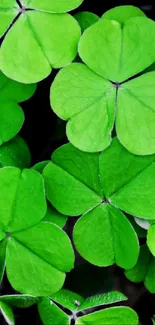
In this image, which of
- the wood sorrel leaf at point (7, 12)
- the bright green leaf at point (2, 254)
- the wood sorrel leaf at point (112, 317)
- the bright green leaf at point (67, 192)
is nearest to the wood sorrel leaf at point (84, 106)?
the bright green leaf at point (67, 192)

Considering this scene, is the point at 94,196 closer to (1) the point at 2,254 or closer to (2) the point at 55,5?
(1) the point at 2,254

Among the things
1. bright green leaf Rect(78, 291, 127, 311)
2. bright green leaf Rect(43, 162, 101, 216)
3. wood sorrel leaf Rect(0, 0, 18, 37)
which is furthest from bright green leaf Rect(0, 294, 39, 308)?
wood sorrel leaf Rect(0, 0, 18, 37)

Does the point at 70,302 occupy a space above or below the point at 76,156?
below

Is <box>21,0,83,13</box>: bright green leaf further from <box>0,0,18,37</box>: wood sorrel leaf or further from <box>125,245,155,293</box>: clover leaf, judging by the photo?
<box>125,245,155,293</box>: clover leaf

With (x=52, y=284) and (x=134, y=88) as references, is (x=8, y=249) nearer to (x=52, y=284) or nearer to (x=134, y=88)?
(x=52, y=284)

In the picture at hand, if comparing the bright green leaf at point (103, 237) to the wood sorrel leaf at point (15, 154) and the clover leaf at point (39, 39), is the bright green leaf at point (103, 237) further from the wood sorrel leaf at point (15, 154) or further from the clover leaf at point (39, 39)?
the clover leaf at point (39, 39)

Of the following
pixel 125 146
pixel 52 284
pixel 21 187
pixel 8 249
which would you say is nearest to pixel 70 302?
pixel 52 284
